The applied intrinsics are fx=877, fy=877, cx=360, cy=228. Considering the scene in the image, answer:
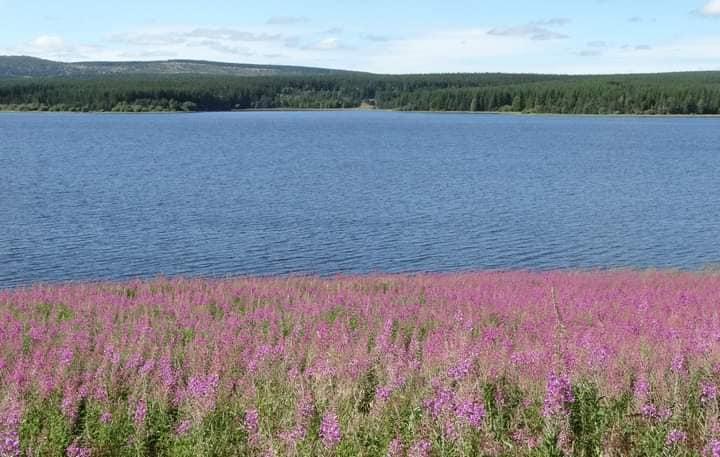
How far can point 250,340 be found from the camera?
11.4 m

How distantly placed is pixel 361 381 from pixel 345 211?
32.7m

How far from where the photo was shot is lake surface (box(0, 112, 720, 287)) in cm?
2975

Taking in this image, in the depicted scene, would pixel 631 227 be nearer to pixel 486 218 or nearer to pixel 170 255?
pixel 486 218

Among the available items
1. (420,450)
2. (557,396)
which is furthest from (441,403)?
(420,450)

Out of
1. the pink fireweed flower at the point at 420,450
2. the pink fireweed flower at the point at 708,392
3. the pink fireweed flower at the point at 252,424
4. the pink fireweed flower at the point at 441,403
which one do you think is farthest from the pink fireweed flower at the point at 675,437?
the pink fireweed flower at the point at 252,424

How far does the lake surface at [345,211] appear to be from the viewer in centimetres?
2975

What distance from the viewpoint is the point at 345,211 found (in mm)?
41688

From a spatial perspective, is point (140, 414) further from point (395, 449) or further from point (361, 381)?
point (395, 449)

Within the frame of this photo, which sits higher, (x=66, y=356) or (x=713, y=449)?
(x=713, y=449)

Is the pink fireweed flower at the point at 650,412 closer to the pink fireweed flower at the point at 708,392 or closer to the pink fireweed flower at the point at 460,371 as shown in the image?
the pink fireweed flower at the point at 708,392

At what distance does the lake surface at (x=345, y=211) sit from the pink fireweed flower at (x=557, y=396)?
2067 centimetres

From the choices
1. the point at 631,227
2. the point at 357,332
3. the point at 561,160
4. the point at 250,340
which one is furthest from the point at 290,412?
the point at 561,160

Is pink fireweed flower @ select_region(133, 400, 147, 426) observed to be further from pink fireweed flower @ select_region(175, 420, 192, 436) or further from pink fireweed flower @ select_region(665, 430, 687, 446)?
pink fireweed flower @ select_region(665, 430, 687, 446)

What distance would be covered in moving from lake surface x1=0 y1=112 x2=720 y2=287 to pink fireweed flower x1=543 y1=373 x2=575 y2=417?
20666mm
